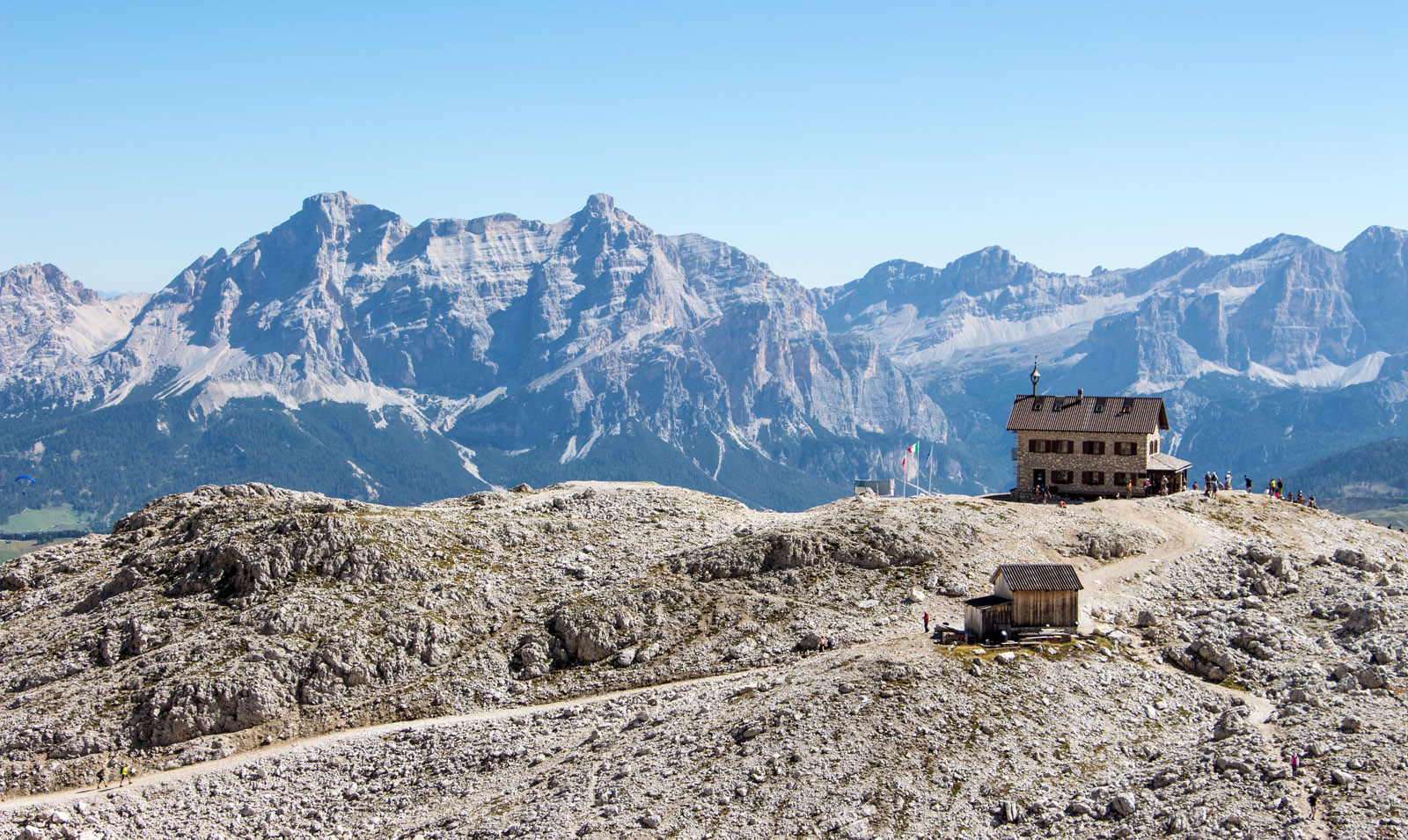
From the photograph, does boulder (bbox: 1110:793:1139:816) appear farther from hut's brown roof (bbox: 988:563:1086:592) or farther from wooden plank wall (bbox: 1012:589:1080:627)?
hut's brown roof (bbox: 988:563:1086:592)

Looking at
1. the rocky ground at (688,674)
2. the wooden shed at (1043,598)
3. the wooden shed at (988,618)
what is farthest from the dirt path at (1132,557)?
the wooden shed at (988,618)

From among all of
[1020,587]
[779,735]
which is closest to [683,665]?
[779,735]

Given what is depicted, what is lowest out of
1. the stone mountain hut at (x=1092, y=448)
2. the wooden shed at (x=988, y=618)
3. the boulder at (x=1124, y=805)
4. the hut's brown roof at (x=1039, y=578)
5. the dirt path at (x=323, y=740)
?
the dirt path at (x=323, y=740)

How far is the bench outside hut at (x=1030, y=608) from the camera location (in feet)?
266

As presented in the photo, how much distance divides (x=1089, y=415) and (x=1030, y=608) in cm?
4556

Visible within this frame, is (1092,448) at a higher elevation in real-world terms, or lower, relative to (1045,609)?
higher

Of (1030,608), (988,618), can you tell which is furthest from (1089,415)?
(988,618)

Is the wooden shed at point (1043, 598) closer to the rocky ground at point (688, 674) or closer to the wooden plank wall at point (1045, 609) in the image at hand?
the wooden plank wall at point (1045, 609)

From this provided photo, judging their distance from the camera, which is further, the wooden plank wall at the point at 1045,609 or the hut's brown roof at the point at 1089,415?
the hut's brown roof at the point at 1089,415

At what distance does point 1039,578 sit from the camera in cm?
8219

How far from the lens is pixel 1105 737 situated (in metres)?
68.4

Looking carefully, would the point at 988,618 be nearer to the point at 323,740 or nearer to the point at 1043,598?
the point at 1043,598

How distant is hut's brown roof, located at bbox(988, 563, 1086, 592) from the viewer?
81.4m

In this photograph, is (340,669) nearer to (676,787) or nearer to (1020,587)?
(676,787)
